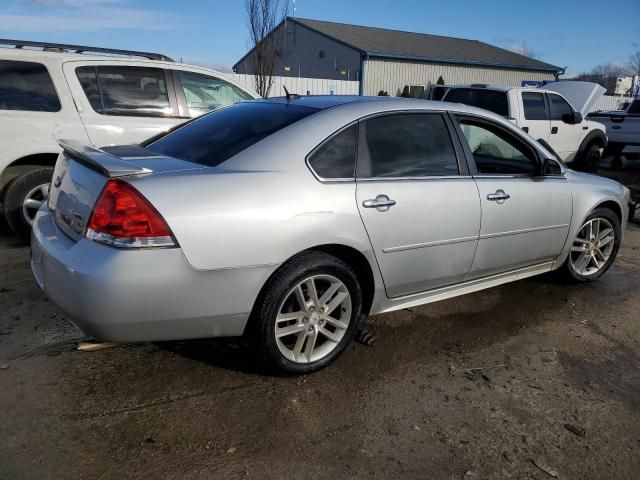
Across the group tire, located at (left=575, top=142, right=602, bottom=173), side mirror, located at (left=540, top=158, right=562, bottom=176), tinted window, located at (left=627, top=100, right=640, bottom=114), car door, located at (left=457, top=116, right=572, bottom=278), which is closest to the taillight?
car door, located at (left=457, top=116, right=572, bottom=278)

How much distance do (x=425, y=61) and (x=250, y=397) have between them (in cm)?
3117

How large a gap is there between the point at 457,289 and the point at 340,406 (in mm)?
Result: 1350

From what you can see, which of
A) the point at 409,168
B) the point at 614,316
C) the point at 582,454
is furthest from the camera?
the point at 614,316

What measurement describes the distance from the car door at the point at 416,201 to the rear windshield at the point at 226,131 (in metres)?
0.52

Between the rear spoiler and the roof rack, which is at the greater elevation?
the roof rack

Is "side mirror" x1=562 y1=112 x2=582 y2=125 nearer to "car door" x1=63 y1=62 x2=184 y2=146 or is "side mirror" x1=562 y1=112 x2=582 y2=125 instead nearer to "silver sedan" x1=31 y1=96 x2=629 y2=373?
"silver sedan" x1=31 y1=96 x2=629 y2=373

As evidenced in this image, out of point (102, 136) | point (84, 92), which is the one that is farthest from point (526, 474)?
point (84, 92)

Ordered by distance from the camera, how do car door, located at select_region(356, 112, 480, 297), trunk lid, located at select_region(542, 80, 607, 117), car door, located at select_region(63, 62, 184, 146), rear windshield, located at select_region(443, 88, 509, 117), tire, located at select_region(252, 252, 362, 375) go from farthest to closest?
trunk lid, located at select_region(542, 80, 607, 117) < rear windshield, located at select_region(443, 88, 509, 117) < car door, located at select_region(63, 62, 184, 146) < car door, located at select_region(356, 112, 480, 297) < tire, located at select_region(252, 252, 362, 375)

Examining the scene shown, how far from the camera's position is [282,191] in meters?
2.70

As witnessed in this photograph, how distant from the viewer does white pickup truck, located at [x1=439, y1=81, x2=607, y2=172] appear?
9141 millimetres

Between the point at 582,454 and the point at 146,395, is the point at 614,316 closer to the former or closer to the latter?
the point at 582,454

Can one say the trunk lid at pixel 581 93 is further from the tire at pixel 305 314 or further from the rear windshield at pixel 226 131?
the tire at pixel 305 314

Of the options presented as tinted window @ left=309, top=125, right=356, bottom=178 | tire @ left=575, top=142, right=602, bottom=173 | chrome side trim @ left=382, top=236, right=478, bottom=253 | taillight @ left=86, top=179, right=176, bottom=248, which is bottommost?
tire @ left=575, top=142, right=602, bottom=173

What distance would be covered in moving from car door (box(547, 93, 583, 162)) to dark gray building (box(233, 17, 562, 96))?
1638cm
